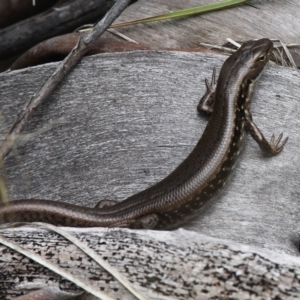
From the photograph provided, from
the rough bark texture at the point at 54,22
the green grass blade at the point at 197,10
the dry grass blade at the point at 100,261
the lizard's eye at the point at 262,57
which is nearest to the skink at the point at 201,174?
the lizard's eye at the point at 262,57

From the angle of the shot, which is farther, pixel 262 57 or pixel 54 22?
pixel 54 22

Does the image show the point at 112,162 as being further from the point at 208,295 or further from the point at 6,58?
the point at 6,58

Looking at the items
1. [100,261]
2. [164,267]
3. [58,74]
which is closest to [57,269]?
[100,261]

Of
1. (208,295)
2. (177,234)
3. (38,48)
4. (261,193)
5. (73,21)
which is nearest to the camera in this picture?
(208,295)

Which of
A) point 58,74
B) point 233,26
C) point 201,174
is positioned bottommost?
point 201,174

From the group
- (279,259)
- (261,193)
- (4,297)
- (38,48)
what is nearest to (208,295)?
(279,259)

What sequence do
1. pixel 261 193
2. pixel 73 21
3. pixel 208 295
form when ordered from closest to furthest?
pixel 208 295 < pixel 261 193 < pixel 73 21

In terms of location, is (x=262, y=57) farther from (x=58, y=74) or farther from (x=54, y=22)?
(x=54, y=22)
